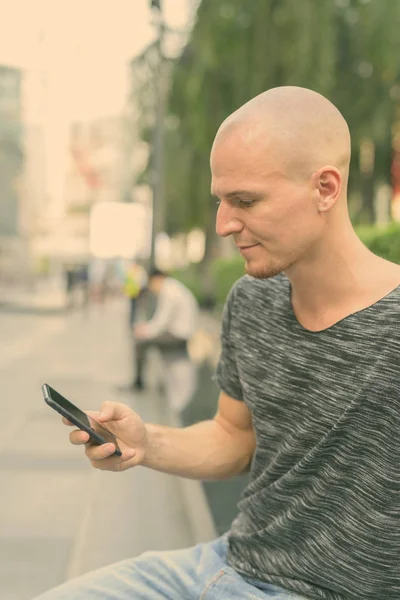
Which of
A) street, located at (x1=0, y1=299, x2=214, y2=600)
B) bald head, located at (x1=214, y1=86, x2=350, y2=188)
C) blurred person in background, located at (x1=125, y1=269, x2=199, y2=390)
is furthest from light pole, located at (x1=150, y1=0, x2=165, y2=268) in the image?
bald head, located at (x1=214, y1=86, x2=350, y2=188)

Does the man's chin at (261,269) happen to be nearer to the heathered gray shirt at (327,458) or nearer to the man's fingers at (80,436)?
the heathered gray shirt at (327,458)

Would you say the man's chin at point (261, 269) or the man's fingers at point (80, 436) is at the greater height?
the man's chin at point (261, 269)

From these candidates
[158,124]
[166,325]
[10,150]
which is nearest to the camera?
[166,325]

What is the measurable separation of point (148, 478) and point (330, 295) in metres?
4.47

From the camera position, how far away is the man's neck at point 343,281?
167 centimetres

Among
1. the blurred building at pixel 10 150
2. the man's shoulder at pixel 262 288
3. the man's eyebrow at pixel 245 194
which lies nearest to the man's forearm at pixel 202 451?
the man's shoulder at pixel 262 288

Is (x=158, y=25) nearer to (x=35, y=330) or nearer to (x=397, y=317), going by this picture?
(x=35, y=330)

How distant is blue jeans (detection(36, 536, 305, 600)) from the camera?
1.72m

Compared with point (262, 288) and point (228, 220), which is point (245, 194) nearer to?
point (228, 220)

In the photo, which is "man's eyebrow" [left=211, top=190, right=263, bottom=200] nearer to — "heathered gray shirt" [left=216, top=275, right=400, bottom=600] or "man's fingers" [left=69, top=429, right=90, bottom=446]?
"heathered gray shirt" [left=216, top=275, right=400, bottom=600]

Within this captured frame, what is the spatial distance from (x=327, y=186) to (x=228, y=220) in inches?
7.6

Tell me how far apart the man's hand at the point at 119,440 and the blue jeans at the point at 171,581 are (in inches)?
8.0

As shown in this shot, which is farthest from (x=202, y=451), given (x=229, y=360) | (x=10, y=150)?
(x=10, y=150)

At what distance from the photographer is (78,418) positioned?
1671 millimetres
